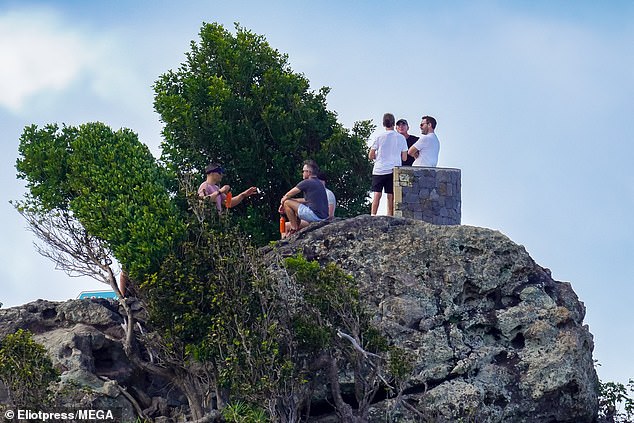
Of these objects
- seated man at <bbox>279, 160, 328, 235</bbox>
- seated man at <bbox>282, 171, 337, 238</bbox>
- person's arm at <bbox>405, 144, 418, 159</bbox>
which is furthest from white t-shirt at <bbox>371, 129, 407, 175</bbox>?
seated man at <bbox>279, 160, 328, 235</bbox>

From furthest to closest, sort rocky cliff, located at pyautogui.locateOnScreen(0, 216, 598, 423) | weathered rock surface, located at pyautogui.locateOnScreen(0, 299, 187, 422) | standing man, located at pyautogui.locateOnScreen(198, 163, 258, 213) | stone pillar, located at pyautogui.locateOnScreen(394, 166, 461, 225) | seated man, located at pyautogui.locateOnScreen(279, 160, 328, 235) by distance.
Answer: stone pillar, located at pyautogui.locateOnScreen(394, 166, 461, 225) → seated man, located at pyautogui.locateOnScreen(279, 160, 328, 235) → standing man, located at pyautogui.locateOnScreen(198, 163, 258, 213) → rocky cliff, located at pyautogui.locateOnScreen(0, 216, 598, 423) → weathered rock surface, located at pyautogui.locateOnScreen(0, 299, 187, 422)

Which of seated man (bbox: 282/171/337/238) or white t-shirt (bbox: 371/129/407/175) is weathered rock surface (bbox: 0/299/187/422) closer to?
seated man (bbox: 282/171/337/238)

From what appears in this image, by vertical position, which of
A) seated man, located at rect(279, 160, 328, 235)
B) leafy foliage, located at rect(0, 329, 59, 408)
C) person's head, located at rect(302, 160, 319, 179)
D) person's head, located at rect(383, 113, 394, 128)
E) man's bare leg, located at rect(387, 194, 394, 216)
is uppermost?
person's head, located at rect(383, 113, 394, 128)

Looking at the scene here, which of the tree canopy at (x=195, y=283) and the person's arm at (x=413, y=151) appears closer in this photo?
the tree canopy at (x=195, y=283)

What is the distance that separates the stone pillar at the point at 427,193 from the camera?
1129 inches

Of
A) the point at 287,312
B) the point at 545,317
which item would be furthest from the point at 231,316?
the point at 545,317

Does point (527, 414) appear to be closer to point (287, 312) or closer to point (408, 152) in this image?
point (287, 312)

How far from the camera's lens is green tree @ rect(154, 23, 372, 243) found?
3341 cm

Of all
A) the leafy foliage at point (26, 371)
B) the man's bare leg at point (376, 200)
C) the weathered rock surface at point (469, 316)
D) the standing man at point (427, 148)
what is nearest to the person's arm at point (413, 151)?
the standing man at point (427, 148)

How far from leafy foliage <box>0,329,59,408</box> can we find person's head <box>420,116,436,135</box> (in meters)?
10.6

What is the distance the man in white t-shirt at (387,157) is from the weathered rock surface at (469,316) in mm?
2180

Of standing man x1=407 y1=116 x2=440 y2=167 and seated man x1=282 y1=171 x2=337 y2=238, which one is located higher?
standing man x1=407 y1=116 x2=440 y2=167

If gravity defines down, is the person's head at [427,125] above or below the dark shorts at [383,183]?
above

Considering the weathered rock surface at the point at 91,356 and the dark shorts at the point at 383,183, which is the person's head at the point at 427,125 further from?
the weathered rock surface at the point at 91,356
